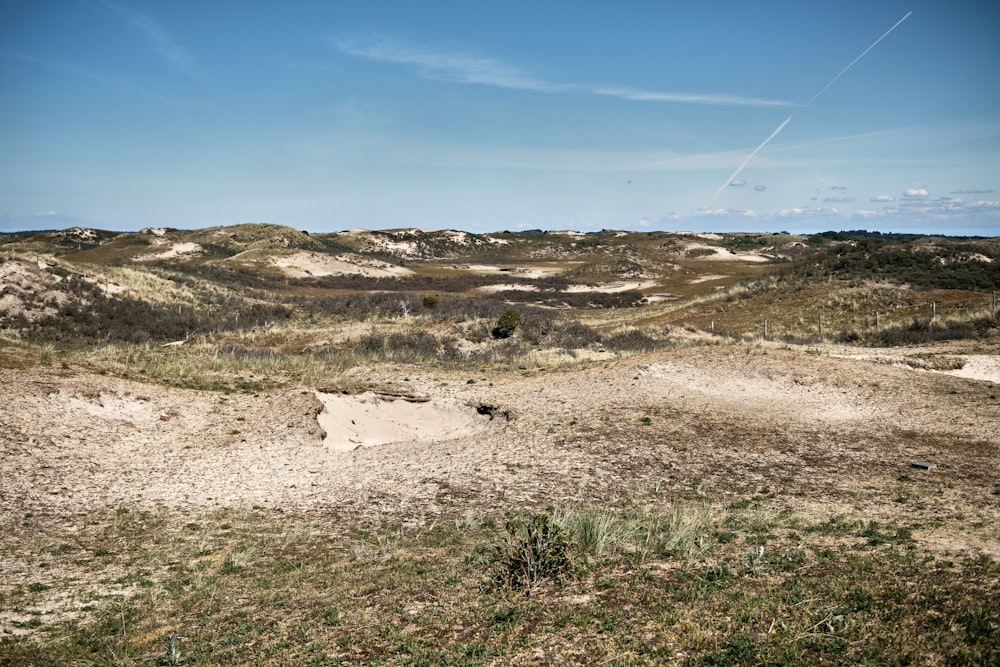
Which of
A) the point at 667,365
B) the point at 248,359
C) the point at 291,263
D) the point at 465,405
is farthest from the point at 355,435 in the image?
the point at 291,263

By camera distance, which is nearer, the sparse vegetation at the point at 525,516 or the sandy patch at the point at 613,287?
the sparse vegetation at the point at 525,516

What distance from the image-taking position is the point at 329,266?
9862 cm

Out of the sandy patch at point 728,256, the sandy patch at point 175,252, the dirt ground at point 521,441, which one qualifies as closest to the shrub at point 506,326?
A: the dirt ground at point 521,441

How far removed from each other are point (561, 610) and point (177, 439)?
A: 1368 cm

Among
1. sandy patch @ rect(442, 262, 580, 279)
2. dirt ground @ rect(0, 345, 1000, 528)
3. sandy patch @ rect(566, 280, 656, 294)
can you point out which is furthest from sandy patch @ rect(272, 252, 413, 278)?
dirt ground @ rect(0, 345, 1000, 528)

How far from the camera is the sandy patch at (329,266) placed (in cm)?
9462

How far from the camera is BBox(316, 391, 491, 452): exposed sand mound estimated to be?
19125 millimetres

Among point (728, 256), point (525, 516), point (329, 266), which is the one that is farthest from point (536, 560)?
point (728, 256)

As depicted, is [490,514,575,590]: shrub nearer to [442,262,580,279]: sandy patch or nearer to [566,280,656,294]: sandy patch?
[566,280,656,294]: sandy patch

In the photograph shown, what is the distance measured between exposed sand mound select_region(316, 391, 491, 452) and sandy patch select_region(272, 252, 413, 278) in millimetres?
74381

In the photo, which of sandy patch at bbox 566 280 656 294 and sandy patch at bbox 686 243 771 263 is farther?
sandy patch at bbox 686 243 771 263

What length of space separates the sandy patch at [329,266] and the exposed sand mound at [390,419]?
74.4 meters

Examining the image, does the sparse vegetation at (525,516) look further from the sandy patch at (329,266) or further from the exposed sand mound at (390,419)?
the sandy patch at (329,266)

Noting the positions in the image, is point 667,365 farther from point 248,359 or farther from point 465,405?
point 248,359
